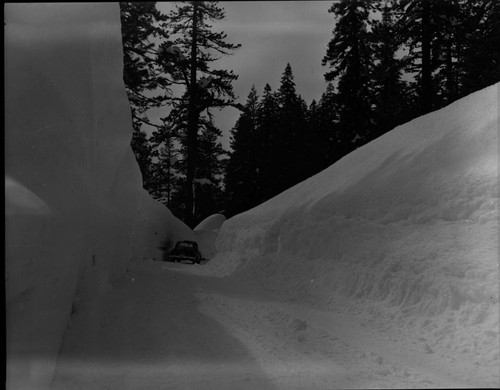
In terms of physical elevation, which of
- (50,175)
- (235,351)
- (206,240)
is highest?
(50,175)

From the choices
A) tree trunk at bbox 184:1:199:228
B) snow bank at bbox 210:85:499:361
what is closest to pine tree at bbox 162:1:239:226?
tree trunk at bbox 184:1:199:228

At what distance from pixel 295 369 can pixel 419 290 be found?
90.3 inches

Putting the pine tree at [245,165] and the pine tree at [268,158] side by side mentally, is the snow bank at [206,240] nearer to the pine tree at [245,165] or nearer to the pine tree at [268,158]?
the pine tree at [245,165]

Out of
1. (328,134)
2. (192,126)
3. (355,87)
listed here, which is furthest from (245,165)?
(355,87)

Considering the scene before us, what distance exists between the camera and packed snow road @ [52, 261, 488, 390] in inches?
172

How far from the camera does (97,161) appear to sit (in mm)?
7781

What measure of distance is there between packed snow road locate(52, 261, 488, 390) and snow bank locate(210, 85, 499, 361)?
61 centimetres

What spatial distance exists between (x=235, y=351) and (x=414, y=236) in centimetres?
337

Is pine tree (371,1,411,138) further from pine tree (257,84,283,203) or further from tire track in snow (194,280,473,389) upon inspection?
tire track in snow (194,280,473,389)

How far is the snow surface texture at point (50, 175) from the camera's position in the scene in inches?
171

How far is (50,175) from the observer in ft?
17.1

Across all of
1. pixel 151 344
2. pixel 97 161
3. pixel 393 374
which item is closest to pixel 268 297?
pixel 151 344

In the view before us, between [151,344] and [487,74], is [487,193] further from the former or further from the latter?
[487,74]

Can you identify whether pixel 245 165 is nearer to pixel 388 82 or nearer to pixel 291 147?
pixel 291 147
